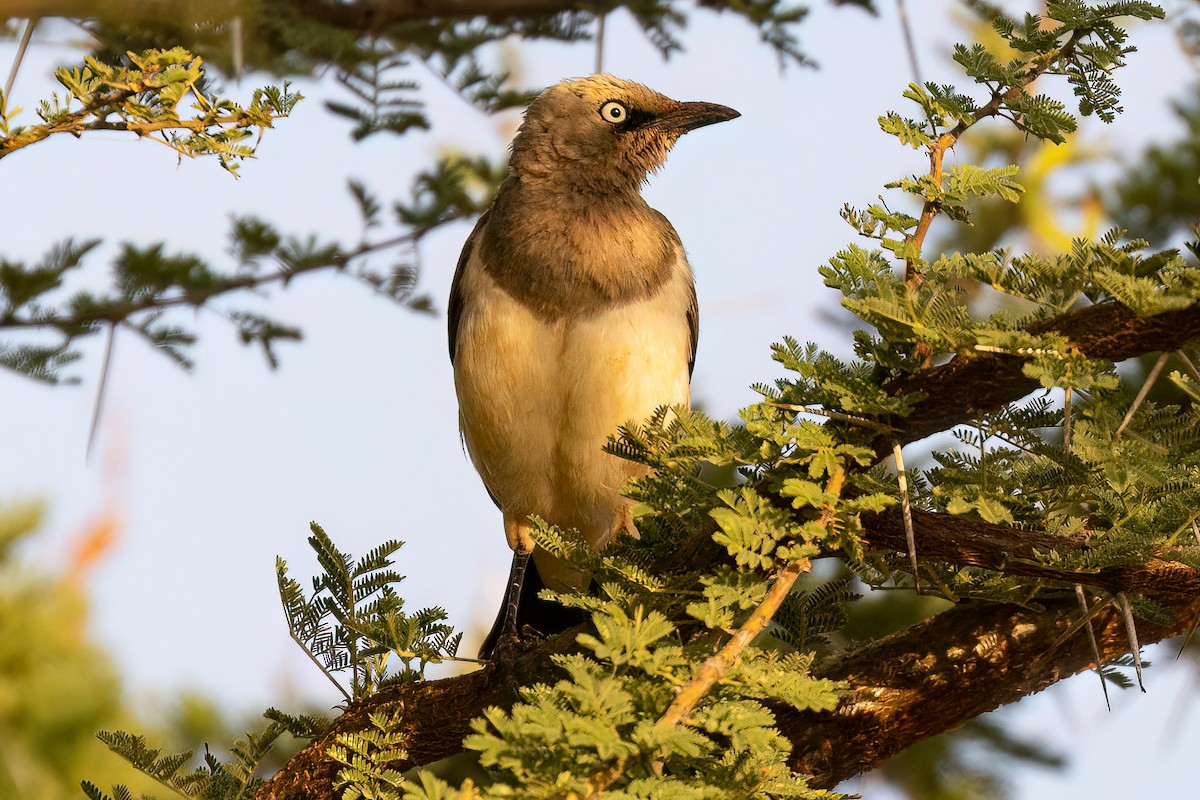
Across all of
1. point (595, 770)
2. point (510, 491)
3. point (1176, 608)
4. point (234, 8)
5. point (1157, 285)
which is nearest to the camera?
point (595, 770)

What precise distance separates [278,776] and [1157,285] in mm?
2685

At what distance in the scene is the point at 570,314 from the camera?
5141 mm

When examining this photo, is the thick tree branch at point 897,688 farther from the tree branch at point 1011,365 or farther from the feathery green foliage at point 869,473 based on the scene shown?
the tree branch at point 1011,365

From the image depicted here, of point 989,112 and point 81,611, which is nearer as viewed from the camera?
point 989,112

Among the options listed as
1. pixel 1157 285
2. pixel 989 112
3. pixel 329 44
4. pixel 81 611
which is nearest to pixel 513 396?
pixel 329 44

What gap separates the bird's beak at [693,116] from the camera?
5828mm

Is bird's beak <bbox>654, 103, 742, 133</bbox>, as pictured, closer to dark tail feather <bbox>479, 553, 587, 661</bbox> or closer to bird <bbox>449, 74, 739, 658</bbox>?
bird <bbox>449, 74, 739, 658</bbox>

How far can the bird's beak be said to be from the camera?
583 centimetres

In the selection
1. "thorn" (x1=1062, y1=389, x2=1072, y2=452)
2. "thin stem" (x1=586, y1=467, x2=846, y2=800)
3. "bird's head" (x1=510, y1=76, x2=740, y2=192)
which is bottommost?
"thin stem" (x1=586, y1=467, x2=846, y2=800)

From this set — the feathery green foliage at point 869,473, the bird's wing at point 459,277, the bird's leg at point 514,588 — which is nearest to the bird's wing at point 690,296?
the bird's wing at point 459,277

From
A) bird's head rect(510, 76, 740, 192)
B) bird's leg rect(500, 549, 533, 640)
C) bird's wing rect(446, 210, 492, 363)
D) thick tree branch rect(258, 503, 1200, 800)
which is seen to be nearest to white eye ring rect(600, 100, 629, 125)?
bird's head rect(510, 76, 740, 192)

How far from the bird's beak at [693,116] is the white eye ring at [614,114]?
0.15 m

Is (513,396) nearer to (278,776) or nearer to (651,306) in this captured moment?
(651,306)

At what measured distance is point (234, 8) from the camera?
4645 mm
